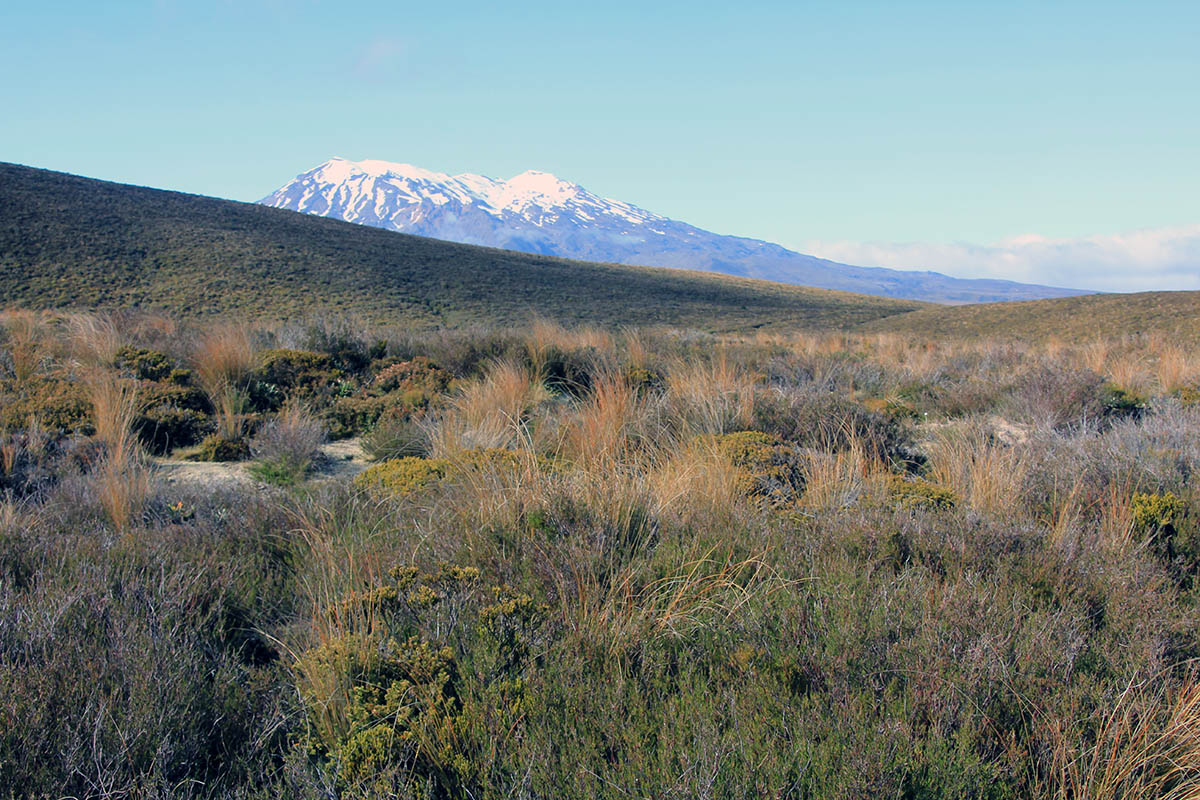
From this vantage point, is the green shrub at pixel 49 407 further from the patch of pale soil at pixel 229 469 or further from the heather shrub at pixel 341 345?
the heather shrub at pixel 341 345

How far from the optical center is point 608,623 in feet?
7.74

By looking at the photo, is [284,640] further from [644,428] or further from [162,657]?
[644,428]

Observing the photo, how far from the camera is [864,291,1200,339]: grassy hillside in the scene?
25141 mm

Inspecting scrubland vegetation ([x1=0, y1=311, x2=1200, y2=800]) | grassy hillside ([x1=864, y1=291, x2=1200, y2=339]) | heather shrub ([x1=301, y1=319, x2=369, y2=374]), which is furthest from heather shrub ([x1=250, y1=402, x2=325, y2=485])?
grassy hillside ([x1=864, y1=291, x2=1200, y2=339])

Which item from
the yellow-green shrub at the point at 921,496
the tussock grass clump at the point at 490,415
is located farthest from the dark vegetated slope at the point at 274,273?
the yellow-green shrub at the point at 921,496

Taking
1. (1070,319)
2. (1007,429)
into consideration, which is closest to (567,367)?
(1007,429)

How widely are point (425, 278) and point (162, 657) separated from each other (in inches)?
1606

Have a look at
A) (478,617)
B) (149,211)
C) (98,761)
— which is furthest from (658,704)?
(149,211)

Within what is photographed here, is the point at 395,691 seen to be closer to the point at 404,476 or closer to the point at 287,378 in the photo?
the point at 404,476

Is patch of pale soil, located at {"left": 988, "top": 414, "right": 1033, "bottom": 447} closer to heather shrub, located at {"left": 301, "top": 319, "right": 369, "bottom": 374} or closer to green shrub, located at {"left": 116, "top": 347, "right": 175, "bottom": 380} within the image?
heather shrub, located at {"left": 301, "top": 319, "right": 369, "bottom": 374}

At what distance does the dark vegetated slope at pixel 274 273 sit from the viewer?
2902 cm

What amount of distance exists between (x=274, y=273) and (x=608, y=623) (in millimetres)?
37076

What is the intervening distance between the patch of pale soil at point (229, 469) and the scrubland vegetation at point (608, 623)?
16 centimetres

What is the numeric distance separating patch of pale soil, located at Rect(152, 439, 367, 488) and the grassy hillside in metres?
22.8
